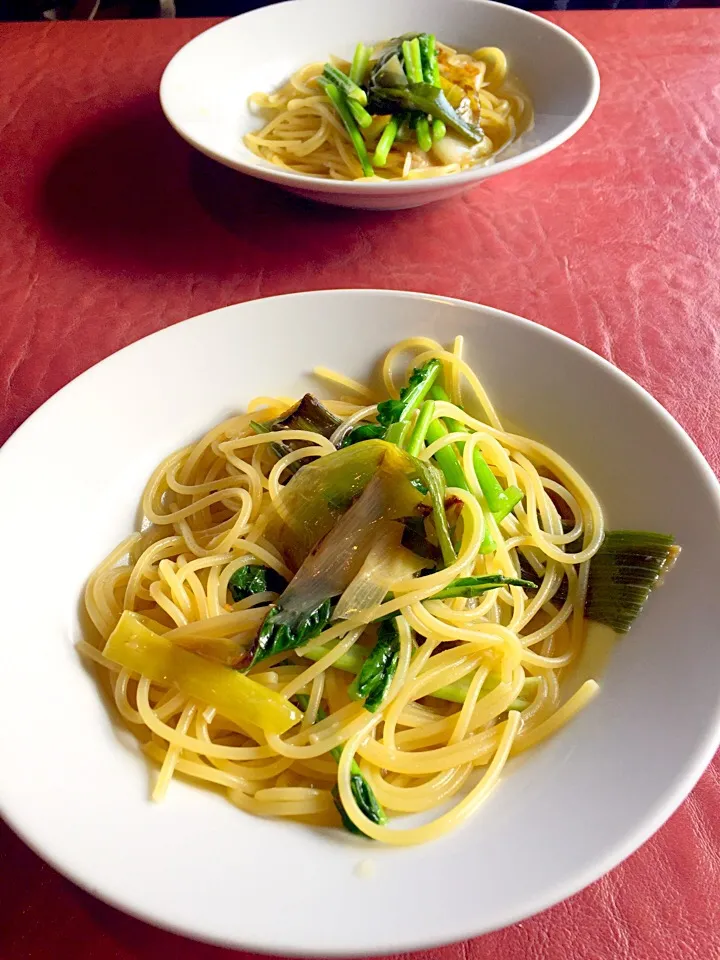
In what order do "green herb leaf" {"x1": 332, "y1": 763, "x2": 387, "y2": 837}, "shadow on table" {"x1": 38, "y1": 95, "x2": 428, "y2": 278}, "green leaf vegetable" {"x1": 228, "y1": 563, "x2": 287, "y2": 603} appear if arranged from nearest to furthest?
"green herb leaf" {"x1": 332, "y1": 763, "x2": 387, "y2": 837} < "green leaf vegetable" {"x1": 228, "y1": 563, "x2": 287, "y2": 603} < "shadow on table" {"x1": 38, "y1": 95, "x2": 428, "y2": 278}

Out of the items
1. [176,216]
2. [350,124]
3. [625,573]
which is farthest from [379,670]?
[350,124]

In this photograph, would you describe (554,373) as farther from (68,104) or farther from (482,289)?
(68,104)

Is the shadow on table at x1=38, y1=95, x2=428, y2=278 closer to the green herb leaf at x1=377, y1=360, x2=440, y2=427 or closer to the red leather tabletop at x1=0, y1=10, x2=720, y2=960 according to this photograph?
the red leather tabletop at x1=0, y1=10, x2=720, y2=960

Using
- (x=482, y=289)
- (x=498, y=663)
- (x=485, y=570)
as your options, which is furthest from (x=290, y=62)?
(x=498, y=663)

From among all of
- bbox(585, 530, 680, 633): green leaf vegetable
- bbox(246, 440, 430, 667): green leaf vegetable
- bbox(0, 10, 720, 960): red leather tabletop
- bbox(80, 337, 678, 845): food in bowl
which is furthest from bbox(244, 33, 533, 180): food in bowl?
bbox(585, 530, 680, 633): green leaf vegetable

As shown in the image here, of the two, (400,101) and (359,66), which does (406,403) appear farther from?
(359,66)

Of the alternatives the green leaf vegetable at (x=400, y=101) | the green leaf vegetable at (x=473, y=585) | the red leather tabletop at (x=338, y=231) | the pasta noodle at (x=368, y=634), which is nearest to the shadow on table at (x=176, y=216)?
the red leather tabletop at (x=338, y=231)

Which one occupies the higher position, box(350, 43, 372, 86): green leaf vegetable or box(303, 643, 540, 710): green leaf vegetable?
box(350, 43, 372, 86): green leaf vegetable
